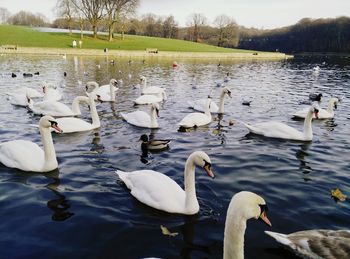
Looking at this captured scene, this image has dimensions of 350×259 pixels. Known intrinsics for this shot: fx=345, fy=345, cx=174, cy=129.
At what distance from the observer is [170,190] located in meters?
6.31

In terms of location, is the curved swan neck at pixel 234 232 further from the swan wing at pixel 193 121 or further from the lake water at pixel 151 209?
the swan wing at pixel 193 121

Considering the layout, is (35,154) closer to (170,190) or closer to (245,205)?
(170,190)

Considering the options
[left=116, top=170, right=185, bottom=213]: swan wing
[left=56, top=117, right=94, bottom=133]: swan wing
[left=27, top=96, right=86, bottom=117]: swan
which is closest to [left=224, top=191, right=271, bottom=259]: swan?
[left=116, top=170, right=185, bottom=213]: swan wing

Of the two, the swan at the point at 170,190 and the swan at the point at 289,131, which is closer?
the swan at the point at 170,190

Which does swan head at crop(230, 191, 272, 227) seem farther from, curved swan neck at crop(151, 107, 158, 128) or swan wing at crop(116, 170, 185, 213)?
curved swan neck at crop(151, 107, 158, 128)

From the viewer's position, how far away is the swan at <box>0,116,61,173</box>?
7.71 meters

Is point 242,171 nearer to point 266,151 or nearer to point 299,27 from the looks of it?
point 266,151

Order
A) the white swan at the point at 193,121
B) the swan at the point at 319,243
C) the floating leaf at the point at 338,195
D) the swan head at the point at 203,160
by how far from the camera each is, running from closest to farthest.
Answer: the swan at the point at 319,243 < the swan head at the point at 203,160 < the floating leaf at the point at 338,195 < the white swan at the point at 193,121

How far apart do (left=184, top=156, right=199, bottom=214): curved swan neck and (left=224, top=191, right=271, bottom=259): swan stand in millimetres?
2173

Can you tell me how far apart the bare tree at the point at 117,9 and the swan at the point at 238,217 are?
259 ft

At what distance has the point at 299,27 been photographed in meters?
186

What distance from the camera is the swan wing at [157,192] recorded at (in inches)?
241

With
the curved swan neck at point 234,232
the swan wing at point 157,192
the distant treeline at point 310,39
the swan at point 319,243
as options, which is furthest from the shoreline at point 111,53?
the distant treeline at point 310,39

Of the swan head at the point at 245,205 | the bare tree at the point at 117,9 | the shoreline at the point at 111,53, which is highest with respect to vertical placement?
the bare tree at the point at 117,9
